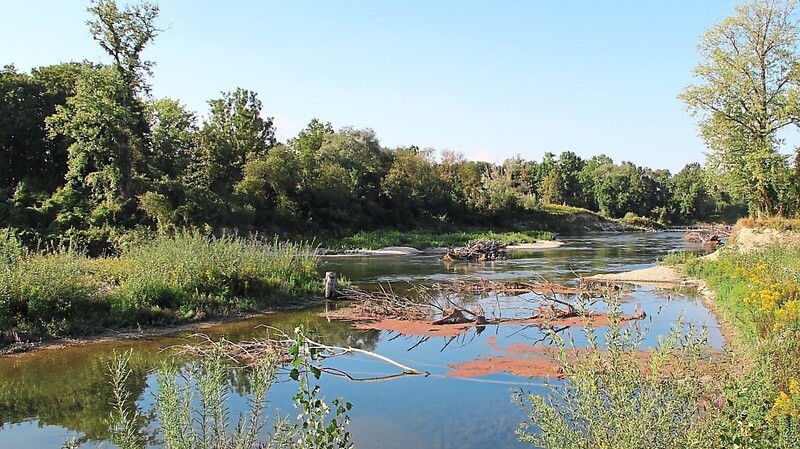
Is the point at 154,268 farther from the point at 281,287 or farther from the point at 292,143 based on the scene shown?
the point at 292,143

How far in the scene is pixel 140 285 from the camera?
16.5m

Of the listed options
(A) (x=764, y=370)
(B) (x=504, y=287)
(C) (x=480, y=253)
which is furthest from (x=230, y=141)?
(A) (x=764, y=370)

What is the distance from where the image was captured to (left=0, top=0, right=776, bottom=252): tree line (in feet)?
127

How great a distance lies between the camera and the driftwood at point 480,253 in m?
42.0

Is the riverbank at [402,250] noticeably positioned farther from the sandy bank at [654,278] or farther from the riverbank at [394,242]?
the sandy bank at [654,278]

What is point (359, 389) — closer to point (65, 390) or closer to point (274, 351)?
point (274, 351)

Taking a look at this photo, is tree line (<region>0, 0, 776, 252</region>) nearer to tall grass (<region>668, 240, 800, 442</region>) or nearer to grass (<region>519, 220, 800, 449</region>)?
tall grass (<region>668, 240, 800, 442</region>)

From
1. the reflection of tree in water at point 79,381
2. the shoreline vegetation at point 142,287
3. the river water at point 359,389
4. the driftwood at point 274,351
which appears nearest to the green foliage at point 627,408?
the river water at point 359,389

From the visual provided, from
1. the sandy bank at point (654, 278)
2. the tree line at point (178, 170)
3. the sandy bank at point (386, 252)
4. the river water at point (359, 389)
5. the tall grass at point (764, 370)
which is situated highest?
the tree line at point (178, 170)

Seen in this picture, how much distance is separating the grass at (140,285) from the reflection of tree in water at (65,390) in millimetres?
1740

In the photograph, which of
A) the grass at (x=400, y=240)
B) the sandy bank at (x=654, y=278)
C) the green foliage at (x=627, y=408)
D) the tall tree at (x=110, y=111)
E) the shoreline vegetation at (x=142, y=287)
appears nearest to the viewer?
the green foliage at (x=627, y=408)

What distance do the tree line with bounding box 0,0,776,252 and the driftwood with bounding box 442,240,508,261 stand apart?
539 inches

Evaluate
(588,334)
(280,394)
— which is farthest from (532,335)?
(588,334)

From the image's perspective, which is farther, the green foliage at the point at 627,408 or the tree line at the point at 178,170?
the tree line at the point at 178,170
